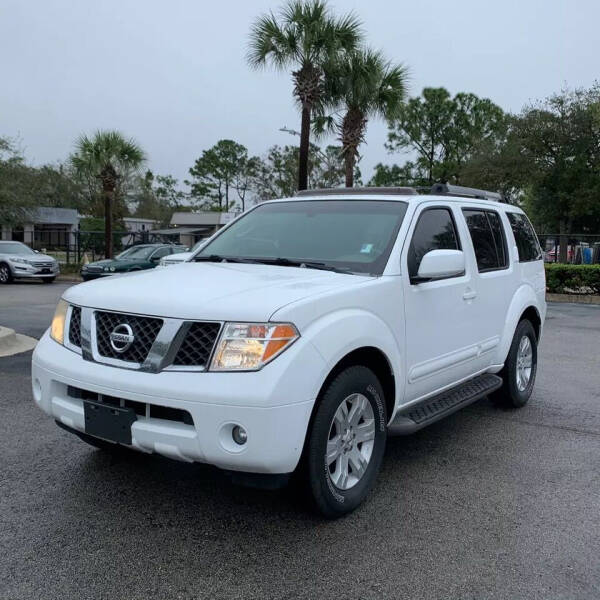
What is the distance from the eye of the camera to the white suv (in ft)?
9.34

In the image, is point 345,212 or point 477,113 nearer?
point 345,212

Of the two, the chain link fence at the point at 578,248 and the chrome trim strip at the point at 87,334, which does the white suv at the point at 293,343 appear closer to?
the chrome trim strip at the point at 87,334

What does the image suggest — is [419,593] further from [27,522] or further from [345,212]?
[345,212]

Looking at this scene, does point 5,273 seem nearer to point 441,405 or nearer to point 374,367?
point 441,405

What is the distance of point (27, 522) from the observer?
10.6 feet

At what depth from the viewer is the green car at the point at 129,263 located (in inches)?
787

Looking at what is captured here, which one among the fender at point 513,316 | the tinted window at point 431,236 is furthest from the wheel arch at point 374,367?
the fender at point 513,316

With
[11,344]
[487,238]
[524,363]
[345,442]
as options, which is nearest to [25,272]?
[11,344]

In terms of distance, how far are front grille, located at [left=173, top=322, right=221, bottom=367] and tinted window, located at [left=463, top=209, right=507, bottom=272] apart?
257 cm

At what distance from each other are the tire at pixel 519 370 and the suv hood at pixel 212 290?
241cm

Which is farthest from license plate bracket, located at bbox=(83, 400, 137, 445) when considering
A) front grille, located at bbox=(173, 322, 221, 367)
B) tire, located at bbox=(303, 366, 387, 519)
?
tire, located at bbox=(303, 366, 387, 519)

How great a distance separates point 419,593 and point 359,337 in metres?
1.23

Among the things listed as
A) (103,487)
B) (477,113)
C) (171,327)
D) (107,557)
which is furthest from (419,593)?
(477,113)

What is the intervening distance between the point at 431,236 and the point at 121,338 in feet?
7.35
